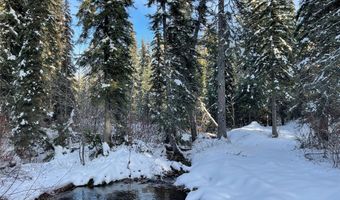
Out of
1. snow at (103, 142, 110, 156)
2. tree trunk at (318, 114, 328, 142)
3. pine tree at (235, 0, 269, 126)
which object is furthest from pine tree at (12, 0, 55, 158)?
pine tree at (235, 0, 269, 126)

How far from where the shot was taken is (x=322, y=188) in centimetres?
795

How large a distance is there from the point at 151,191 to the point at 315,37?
8.44m

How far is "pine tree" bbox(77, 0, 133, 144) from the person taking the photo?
18.8 meters

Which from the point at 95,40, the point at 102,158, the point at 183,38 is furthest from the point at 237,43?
the point at 102,158

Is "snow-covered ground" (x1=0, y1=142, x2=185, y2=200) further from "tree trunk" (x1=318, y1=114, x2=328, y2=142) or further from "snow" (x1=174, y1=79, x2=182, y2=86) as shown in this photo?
"tree trunk" (x1=318, y1=114, x2=328, y2=142)

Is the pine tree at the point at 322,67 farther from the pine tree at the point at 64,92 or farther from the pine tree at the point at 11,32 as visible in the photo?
the pine tree at the point at 11,32

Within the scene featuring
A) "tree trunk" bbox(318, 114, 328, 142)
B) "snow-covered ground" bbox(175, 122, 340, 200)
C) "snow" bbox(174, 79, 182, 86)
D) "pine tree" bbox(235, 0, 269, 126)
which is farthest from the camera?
"pine tree" bbox(235, 0, 269, 126)

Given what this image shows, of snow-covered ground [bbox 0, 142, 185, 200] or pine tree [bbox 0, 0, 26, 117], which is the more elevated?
pine tree [bbox 0, 0, 26, 117]

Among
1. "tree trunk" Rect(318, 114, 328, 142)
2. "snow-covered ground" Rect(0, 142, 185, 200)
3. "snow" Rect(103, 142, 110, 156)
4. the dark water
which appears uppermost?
"tree trunk" Rect(318, 114, 328, 142)

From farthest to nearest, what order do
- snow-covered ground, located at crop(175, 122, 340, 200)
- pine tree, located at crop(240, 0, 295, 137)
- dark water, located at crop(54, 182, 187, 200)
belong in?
pine tree, located at crop(240, 0, 295, 137) < dark water, located at crop(54, 182, 187, 200) < snow-covered ground, located at crop(175, 122, 340, 200)

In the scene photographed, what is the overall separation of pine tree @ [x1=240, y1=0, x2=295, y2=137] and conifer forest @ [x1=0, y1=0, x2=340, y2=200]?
0.25 feet

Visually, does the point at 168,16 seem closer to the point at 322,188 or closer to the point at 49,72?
the point at 49,72

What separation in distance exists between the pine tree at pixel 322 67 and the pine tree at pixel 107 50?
9185 millimetres

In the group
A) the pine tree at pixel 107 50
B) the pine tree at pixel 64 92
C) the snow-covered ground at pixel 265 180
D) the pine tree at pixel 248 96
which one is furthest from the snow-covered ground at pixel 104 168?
the pine tree at pixel 248 96
